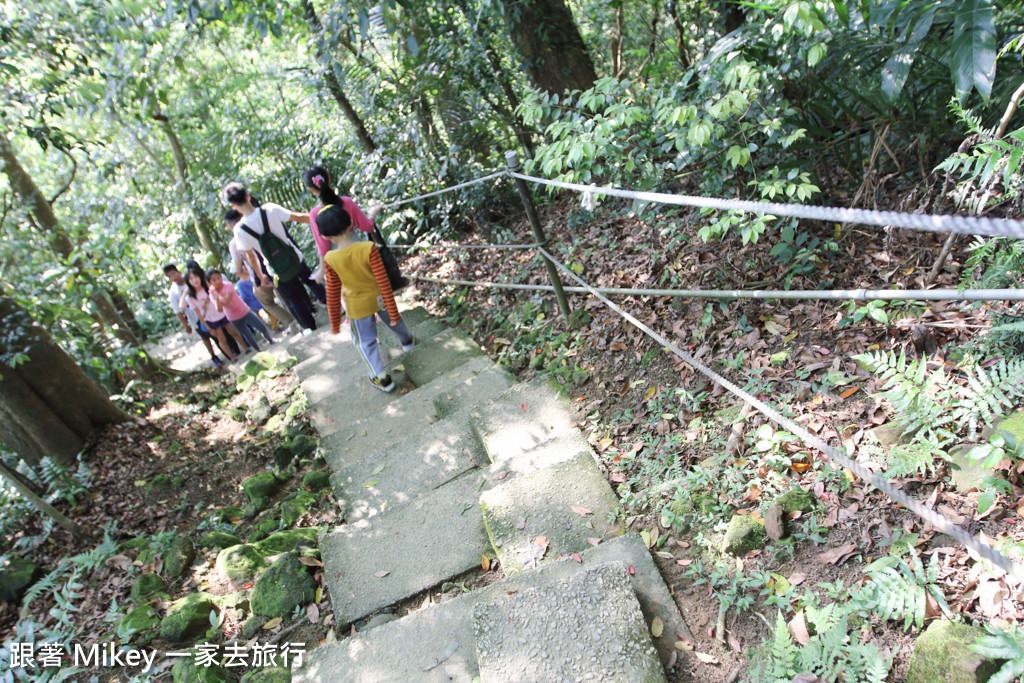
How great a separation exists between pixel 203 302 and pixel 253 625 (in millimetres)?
4678

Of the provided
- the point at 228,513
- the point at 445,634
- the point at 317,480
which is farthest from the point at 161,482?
the point at 445,634

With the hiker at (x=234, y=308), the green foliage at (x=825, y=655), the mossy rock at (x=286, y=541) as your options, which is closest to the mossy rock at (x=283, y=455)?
the mossy rock at (x=286, y=541)

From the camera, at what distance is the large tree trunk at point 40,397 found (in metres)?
4.76

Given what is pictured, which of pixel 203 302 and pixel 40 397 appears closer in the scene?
pixel 40 397

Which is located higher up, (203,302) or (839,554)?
(203,302)

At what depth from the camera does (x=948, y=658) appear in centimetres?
158

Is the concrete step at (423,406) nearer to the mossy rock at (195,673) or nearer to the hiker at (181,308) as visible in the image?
the mossy rock at (195,673)

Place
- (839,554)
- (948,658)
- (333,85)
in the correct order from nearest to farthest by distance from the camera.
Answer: (948,658) → (839,554) → (333,85)

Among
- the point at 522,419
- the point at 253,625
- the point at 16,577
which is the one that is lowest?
the point at 253,625

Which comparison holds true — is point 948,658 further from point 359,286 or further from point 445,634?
point 359,286

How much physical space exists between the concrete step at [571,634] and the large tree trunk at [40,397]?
452cm

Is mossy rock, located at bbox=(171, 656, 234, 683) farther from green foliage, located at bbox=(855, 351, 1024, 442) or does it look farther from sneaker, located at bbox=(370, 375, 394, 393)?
green foliage, located at bbox=(855, 351, 1024, 442)

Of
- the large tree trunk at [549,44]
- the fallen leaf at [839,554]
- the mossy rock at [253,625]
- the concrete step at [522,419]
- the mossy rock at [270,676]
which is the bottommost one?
the mossy rock at [253,625]

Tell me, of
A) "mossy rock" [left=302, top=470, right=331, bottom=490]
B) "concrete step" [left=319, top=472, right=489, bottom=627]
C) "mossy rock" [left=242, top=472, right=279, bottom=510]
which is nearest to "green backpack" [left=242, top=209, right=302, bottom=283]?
"mossy rock" [left=242, top=472, right=279, bottom=510]
